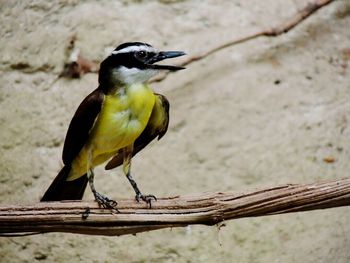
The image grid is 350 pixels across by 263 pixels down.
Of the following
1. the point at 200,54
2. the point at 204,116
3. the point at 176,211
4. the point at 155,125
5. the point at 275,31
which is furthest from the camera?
the point at 275,31

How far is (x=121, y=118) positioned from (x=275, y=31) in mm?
2154

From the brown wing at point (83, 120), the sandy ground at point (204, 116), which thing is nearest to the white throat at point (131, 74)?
the brown wing at point (83, 120)

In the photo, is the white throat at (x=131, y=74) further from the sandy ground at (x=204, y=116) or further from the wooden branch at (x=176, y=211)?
the sandy ground at (x=204, y=116)

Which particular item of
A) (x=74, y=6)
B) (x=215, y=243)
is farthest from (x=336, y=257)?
(x=74, y=6)

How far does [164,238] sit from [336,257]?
97 cm

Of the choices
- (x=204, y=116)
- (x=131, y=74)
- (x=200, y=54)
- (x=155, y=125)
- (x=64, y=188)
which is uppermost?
(x=131, y=74)

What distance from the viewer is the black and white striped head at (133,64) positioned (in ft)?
10.5

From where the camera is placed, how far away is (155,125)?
3.44 m

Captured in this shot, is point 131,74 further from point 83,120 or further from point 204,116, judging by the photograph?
point 204,116

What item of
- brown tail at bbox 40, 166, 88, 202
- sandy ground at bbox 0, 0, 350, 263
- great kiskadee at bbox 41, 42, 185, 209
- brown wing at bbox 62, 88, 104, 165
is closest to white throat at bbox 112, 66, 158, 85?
great kiskadee at bbox 41, 42, 185, 209

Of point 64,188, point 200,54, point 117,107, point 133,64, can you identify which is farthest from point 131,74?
point 200,54

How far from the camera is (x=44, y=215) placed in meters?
2.78

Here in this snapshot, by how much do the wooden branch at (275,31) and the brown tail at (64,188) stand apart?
137cm

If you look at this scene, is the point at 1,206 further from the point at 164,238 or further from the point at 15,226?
the point at 164,238
